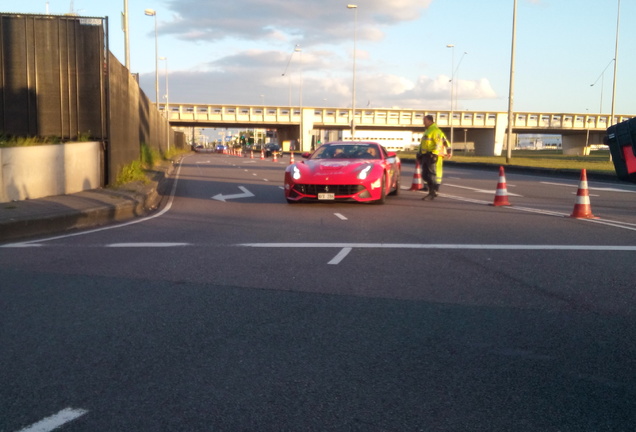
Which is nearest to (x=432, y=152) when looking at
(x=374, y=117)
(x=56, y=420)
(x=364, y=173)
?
(x=364, y=173)

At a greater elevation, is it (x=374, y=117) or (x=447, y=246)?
(x=374, y=117)

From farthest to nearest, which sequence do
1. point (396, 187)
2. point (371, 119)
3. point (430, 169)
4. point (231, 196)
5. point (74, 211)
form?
1. point (371, 119)
2. point (231, 196)
3. point (396, 187)
4. point (430, 169)
5. point (74, 211)

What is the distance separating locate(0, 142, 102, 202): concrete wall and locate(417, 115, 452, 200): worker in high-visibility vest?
24.4ft

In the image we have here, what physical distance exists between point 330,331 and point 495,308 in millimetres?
1574

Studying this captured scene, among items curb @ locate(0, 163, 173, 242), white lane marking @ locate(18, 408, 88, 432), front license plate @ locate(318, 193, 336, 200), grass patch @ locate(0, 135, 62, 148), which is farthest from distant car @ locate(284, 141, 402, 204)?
white lane marking @ locate(18, 408, 88, 432)

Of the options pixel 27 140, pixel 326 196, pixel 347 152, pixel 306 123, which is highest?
pixel 306 123

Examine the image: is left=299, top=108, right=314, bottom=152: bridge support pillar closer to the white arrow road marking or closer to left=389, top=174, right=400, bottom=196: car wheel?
the white arrow road marking

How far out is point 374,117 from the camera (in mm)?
75625

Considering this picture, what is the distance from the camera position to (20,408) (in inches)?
149

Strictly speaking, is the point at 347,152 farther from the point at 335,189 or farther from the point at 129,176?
the point at 129,176

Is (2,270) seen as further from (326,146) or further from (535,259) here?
(326,146)

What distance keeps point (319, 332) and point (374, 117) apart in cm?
7152

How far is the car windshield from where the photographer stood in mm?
15406

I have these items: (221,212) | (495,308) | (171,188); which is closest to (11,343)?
(495,308)
